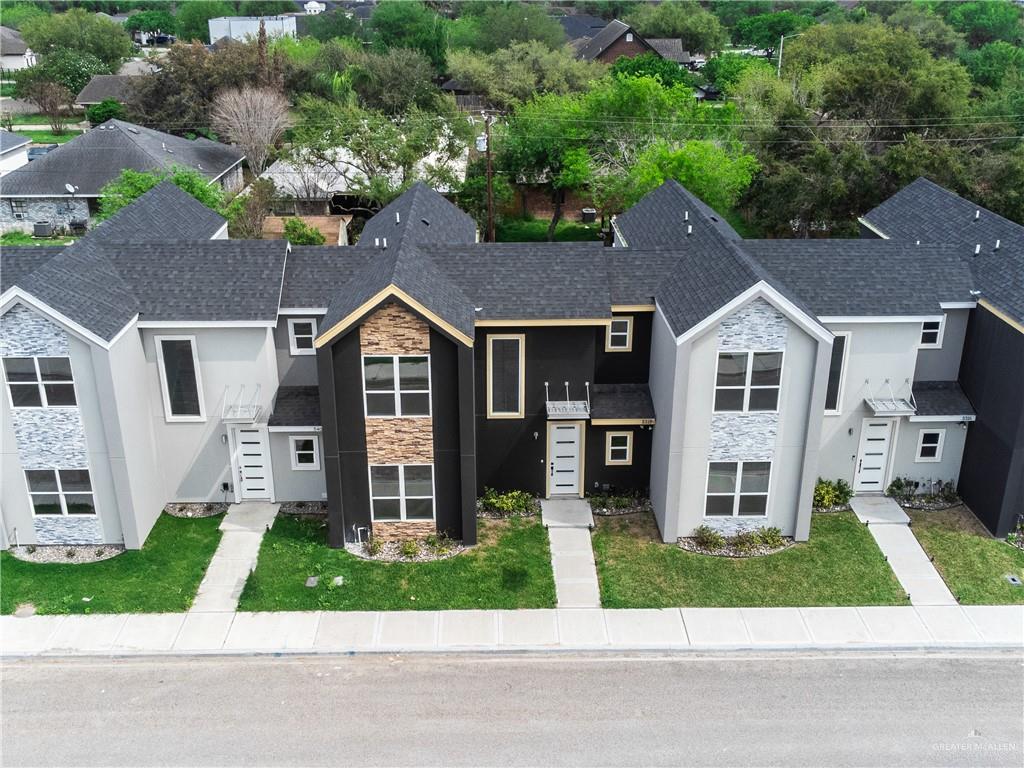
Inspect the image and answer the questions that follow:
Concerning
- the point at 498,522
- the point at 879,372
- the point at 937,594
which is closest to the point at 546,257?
the point at 498,522

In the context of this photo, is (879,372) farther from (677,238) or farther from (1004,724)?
(1004,724)

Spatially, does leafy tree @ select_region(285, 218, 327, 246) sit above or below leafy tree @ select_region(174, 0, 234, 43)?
below

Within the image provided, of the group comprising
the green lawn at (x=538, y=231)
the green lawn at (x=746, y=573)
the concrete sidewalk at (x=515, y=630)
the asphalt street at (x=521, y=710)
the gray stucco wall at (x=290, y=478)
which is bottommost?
the asphalt street at (x=521, y=710)

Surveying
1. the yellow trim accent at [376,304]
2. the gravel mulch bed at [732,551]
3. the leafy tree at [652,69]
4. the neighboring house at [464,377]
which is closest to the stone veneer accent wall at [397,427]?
the neighboring house at [464,377]

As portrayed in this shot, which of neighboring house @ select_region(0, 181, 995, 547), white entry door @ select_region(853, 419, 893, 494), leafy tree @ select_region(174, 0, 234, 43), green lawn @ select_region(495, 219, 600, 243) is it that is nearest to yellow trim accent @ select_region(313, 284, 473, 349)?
neighboring house @ select_region(0, 181, 995, 547)

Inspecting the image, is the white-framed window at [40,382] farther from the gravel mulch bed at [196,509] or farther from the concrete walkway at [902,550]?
the concrete walkway at [902,550]

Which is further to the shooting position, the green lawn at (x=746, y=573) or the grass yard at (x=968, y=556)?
the grass yard at (x=968, y=556)

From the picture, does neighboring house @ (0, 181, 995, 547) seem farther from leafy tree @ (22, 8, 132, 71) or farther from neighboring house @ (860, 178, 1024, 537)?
leafy tree @ (22, 8, 132, 71)

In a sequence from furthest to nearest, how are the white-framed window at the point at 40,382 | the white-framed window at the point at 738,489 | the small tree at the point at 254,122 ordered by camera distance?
1. the small tree at the point at 254,122
2. the white-framed window at the point at 738,489
3. the white-framed window at the point at 40,382
